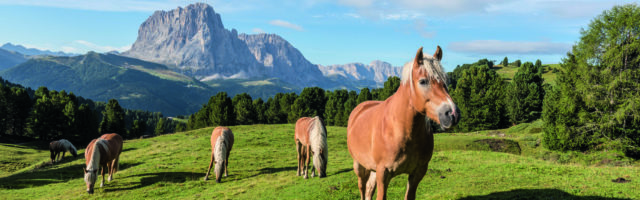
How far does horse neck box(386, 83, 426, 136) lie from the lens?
4.47m

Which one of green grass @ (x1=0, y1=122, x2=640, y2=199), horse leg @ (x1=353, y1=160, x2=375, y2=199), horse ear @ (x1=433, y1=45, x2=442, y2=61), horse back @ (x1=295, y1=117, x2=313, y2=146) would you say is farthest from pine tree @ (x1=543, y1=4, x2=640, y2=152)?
horse ear @ (x1=433, y1=45, x2=442, y2=61)

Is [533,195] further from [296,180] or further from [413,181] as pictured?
[296,180]

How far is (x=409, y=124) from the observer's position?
4590mm

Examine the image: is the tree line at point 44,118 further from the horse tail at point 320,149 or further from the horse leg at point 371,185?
the horse leg at point 371,185

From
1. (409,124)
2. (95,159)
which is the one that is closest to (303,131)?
(95,159)

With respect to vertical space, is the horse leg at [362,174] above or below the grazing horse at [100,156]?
above

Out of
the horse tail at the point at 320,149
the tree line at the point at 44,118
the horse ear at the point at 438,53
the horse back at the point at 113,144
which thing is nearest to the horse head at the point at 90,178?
the horse back at the point at 113,144

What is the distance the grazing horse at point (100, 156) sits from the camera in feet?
53.7

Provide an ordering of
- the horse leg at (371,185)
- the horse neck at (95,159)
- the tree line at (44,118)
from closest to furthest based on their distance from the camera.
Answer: the horse leg at (371,185)
the horse neck at (95,159)
the tree line at (44,118)

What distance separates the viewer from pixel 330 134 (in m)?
40.3

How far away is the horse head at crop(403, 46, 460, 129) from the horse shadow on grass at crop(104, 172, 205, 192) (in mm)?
17876

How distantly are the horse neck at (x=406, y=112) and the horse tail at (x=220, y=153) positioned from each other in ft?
49.0

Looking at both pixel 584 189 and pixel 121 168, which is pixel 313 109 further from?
pixel 584 189

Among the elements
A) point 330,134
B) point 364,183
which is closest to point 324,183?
point 364,183
